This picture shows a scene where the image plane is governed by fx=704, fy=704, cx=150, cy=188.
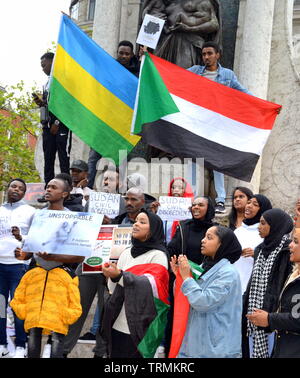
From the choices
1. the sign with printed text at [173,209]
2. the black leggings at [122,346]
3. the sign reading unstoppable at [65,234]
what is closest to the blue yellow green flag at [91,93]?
the sign with printed text at [173,209]

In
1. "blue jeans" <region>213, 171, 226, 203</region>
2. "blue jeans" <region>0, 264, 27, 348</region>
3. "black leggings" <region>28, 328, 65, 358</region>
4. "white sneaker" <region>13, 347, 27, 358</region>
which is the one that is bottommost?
"white sneaker" <region>13, 347, 27, 358</region>

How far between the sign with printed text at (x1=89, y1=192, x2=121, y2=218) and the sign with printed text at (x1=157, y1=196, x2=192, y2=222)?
537 millimetres

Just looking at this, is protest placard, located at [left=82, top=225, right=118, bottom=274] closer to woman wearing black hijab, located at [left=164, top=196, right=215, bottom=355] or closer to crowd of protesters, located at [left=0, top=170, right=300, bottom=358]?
crowd of protesters, located at [left=0, top=170, right=300, bottom=358]

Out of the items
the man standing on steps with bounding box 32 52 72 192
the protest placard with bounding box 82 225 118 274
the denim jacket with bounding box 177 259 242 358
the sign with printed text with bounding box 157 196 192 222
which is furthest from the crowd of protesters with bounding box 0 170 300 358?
the man standing on steps with bounding box 32 52 72 192

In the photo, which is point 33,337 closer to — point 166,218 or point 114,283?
point 114,283

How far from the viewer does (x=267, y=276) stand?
230 inches

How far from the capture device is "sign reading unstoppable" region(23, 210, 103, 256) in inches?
248

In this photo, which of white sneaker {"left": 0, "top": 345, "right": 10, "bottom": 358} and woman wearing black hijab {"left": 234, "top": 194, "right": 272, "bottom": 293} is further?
white sneaker {"left": 0, "top": 345, "right": 10, "bottom": 358}

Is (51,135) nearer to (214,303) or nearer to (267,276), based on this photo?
(267,276)

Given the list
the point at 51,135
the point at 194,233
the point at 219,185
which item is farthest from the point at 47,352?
the point at 51,135

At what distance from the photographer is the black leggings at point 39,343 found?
6.33m

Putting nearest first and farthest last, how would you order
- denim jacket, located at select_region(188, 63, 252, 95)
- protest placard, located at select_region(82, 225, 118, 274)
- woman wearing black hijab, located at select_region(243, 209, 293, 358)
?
woman wearing black hijab, located at select_region(243, 209, 293, 358) → protest placard, located at select_region(82, 225, 118, 274) → denim jacket, located at select_region(188, 63, 252, 95)

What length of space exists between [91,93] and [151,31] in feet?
4.45

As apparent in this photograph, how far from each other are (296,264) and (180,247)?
1744 millimetres
